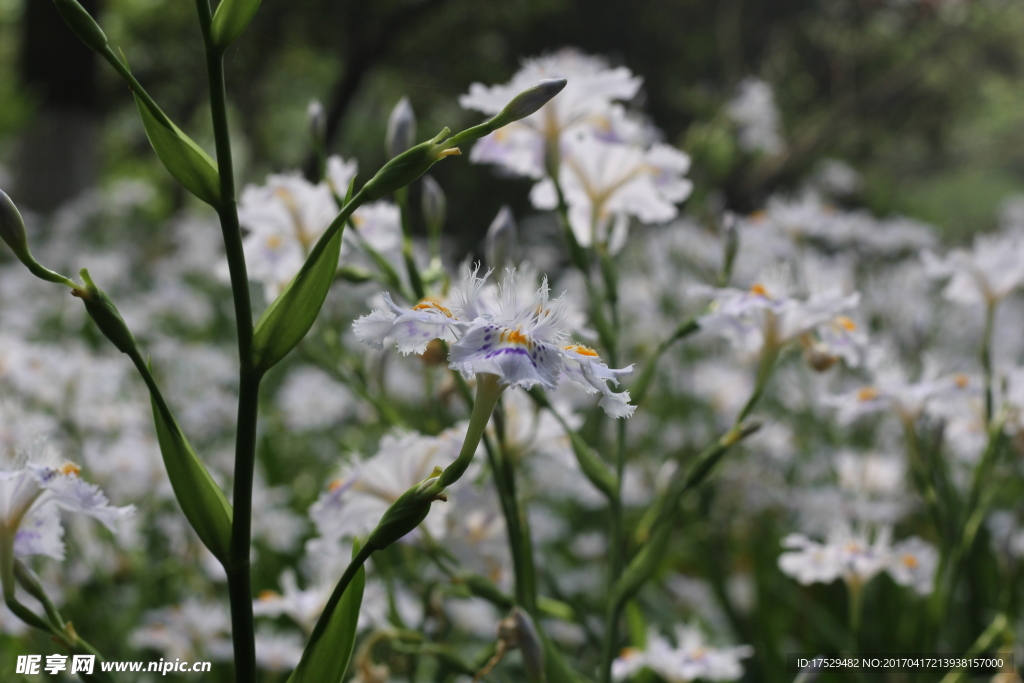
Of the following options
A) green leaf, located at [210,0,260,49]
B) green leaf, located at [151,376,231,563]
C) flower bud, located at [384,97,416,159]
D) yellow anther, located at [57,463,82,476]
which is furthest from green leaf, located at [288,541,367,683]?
flower bud, located at [384,97,416,159]

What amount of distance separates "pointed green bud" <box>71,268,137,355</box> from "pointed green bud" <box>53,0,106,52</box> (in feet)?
0.60

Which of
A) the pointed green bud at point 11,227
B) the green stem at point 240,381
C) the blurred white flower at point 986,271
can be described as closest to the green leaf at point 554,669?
the green stem at point 240,381

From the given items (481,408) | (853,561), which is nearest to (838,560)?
(853,561)

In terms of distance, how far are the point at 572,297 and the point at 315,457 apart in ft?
4.47

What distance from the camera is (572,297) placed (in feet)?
12.3

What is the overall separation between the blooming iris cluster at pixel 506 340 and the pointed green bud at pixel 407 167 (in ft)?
0.29

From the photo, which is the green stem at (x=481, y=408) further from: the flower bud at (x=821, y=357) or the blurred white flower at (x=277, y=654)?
the blurred white flower at (x=277, y=654)

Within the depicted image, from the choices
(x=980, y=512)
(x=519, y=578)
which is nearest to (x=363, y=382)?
(x=519, y=578)

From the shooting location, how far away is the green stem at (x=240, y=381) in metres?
0.68

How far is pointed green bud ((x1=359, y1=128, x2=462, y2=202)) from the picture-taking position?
65 cm

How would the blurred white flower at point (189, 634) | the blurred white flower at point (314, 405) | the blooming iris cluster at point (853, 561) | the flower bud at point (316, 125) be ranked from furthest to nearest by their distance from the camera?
1. the blurred white flower at point (314, 405)
2. the blurred white flower at point (189, 634)
3. the blooming iris cluster at point (853, 561)
4. the flower bud at point (316, 125)

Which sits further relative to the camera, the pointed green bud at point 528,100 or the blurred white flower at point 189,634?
the blurred white flower at point 189,634

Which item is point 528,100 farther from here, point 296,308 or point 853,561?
point 853,561

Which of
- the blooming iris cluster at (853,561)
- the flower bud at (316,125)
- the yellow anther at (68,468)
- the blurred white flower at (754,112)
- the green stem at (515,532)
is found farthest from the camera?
the blurred white flower at (754,112)
